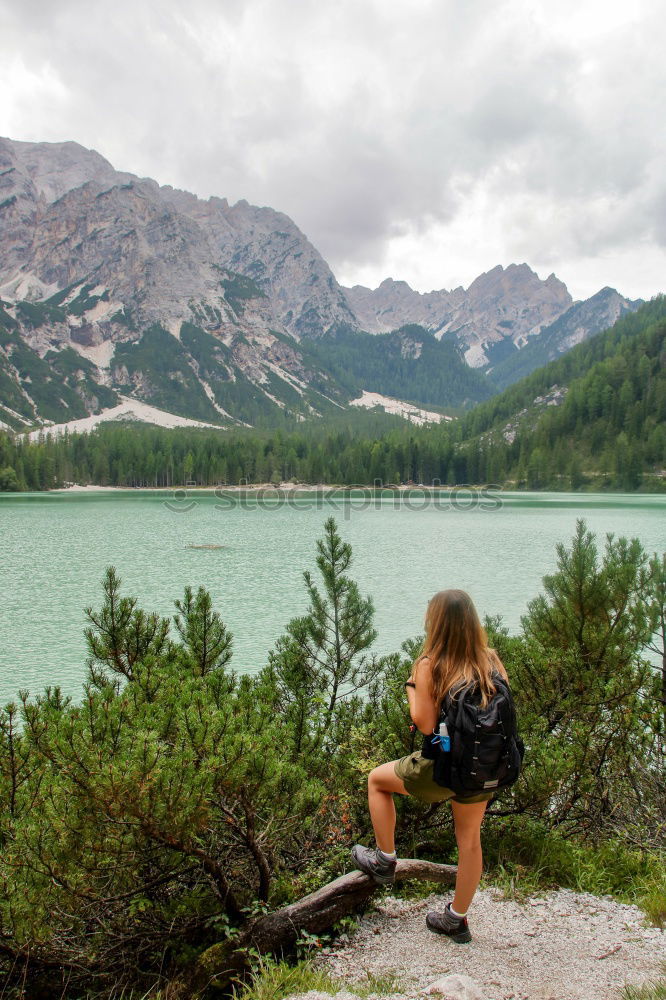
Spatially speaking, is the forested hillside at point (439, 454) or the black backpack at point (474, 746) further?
the forested hillside at point (439, 454)

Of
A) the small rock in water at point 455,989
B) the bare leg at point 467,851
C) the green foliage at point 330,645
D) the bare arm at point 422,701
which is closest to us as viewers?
the small rock in water at point 455,989

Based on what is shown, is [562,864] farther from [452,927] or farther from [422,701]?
[422,701]

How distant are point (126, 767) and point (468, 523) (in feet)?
225

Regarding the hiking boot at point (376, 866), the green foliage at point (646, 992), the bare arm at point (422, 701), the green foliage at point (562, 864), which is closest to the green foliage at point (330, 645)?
the green foliage at point (562, 864)

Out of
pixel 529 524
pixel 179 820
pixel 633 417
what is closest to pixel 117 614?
pixel 179 820

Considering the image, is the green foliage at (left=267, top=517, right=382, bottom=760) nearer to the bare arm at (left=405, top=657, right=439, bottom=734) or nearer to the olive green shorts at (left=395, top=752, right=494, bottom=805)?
the olive green shorts at (left=395, top=752, right=494, bottom=805)

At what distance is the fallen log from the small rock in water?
0.85m

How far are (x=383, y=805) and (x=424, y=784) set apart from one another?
0.53 metres

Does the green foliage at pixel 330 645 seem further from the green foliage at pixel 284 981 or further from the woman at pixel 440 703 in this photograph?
the green foliage at pixel 284 981

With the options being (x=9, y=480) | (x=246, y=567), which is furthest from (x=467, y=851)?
(x=9, y=480)

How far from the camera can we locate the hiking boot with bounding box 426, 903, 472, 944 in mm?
4270

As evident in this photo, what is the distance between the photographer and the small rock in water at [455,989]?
363 centimetres

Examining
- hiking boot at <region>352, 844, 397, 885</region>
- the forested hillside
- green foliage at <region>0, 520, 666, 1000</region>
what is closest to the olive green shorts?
hiking boot at <region>352, 844, 397, 885</region>

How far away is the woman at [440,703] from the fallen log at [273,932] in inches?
10.3
